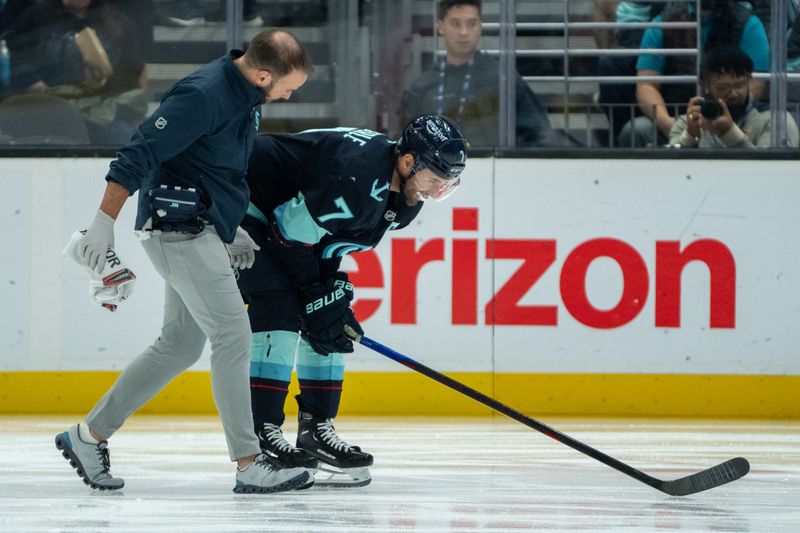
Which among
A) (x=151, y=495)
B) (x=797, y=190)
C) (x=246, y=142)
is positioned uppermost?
(x=246, y=142)

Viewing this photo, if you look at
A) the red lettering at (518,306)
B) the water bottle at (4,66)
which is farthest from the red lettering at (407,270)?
the water bottle at (4,66)

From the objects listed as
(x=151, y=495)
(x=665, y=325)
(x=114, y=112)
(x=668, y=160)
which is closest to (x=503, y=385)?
(x=665, y=325)

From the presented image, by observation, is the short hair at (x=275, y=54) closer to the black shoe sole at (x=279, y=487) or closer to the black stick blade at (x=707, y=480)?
the black shoe sole at (x=279, y=487)

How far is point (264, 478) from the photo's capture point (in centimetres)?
338

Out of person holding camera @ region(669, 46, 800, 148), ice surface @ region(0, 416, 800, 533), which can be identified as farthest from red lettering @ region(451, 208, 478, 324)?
person holding camera @ region(669, 46, 800, 148)

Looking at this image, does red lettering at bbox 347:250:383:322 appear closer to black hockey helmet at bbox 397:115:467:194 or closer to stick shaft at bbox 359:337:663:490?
stick shaft at bbox 359:337:663:490


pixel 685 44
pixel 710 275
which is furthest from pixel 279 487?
pixel 685 44

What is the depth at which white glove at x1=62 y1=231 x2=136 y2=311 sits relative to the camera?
3.16 metres

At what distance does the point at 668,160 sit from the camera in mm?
5711

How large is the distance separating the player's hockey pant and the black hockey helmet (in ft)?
1.89

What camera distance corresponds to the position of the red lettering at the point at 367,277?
5.65 metres

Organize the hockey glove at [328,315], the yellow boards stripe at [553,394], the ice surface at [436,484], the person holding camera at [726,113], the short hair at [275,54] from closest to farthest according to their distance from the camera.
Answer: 1. the ice surface at [436,484]
2. the short hair at [275,54]
3. the hockey glove at [328,315]
4. the yellow boards stripe at [553,394]
5. the person holding camera at [726,113]

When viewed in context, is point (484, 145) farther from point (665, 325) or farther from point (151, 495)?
point (151, 495)

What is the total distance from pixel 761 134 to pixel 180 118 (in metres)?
3.32
